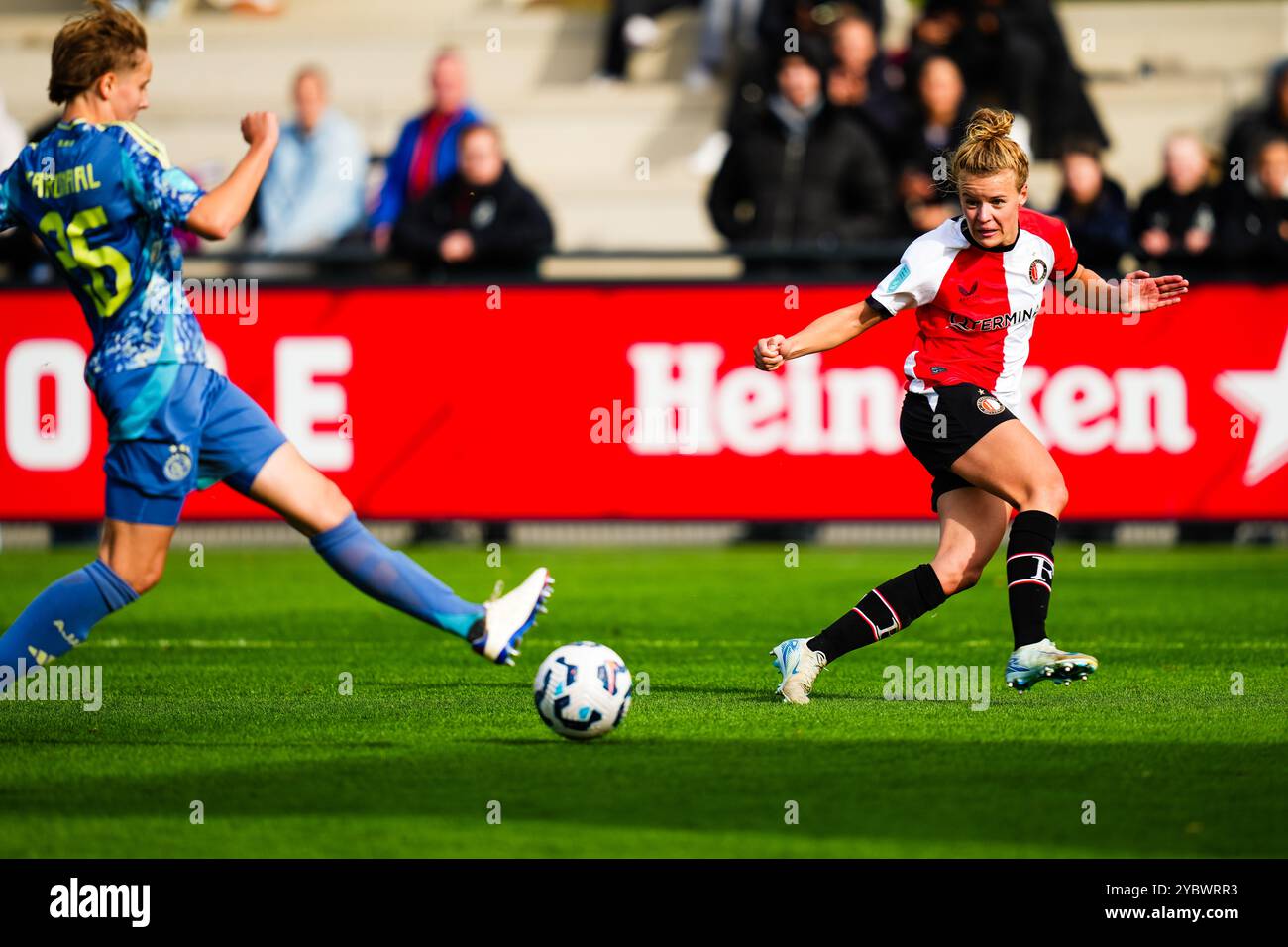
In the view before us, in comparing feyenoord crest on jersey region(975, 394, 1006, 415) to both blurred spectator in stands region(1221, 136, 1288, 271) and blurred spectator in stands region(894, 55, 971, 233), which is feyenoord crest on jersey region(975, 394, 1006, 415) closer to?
blurred spectator in stands region(1221, 136, 1288, 271)

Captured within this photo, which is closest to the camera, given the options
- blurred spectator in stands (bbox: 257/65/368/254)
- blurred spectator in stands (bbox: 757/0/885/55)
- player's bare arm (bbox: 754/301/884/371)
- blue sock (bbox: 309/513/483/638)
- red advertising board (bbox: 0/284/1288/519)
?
blue sock (bbox: 309/513/483/638)

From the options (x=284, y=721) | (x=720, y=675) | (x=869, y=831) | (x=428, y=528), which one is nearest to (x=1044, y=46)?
(x=428, y=528)

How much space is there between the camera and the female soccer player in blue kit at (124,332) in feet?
21.6

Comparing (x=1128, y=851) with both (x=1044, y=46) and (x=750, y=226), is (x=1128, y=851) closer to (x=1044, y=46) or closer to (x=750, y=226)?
(x=750, y=226)

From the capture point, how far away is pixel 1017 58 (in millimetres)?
16266

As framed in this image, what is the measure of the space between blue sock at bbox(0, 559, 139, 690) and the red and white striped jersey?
295 centimetres

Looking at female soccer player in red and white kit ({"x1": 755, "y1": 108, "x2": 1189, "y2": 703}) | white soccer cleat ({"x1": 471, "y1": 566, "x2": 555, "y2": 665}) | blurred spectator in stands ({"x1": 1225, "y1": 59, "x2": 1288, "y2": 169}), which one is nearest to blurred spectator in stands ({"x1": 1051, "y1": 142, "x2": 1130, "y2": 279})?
blurred spectator in stands ({"x1": 1225, "y1": 59, "x2": 1288, "y2": 169})

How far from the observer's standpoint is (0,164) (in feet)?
52.0

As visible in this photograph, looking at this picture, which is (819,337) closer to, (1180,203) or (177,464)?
(177,464)

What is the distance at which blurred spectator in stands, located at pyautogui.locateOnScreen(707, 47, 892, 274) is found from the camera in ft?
47.8

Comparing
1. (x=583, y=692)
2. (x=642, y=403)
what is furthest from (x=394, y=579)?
(x=642, y=403)

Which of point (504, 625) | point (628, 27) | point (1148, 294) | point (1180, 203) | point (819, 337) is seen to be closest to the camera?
point (504, 625)

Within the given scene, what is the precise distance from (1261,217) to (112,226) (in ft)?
30.4

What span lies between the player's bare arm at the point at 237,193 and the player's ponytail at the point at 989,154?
8.34 feet
